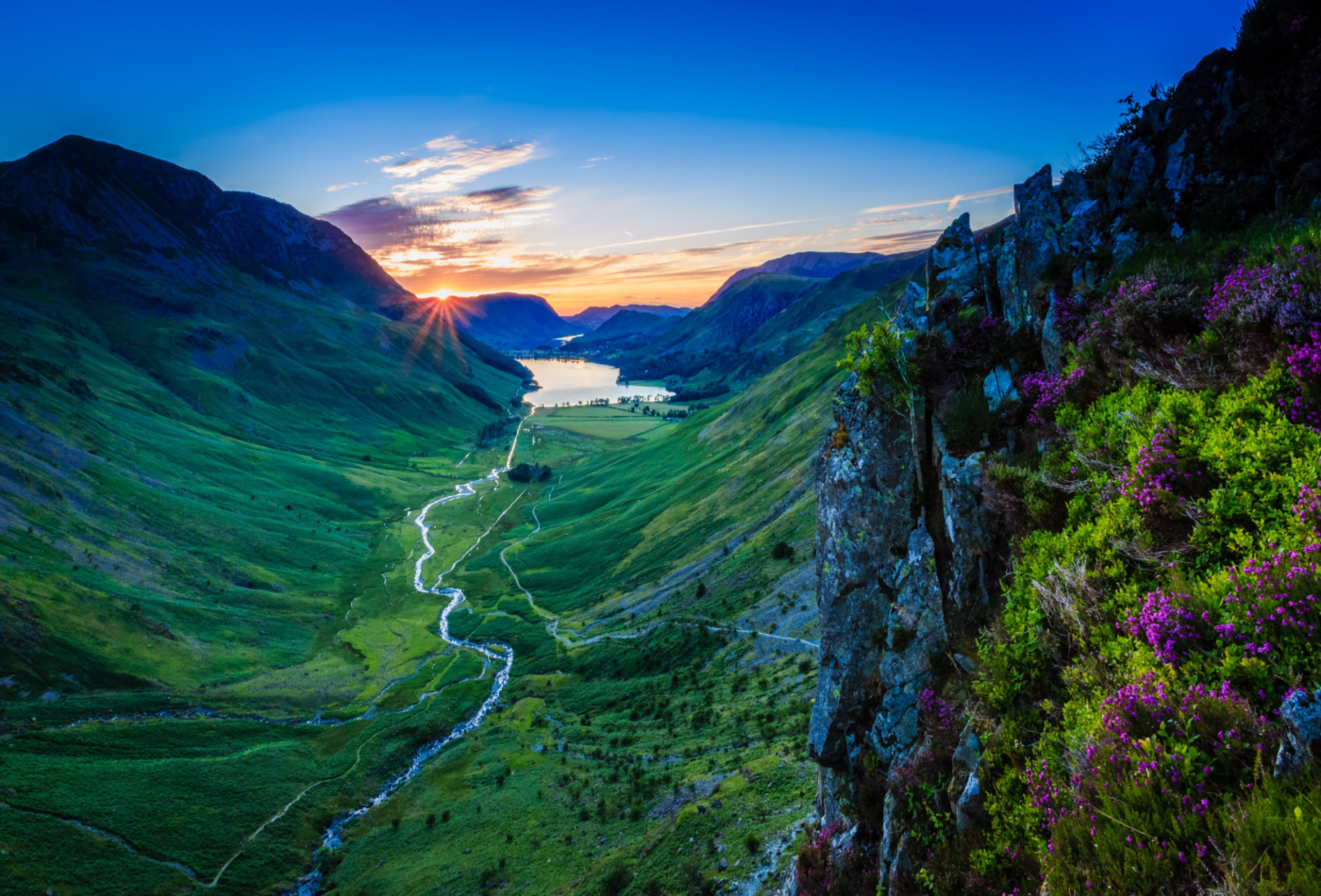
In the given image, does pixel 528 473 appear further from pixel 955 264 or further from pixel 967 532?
pixel 967 532

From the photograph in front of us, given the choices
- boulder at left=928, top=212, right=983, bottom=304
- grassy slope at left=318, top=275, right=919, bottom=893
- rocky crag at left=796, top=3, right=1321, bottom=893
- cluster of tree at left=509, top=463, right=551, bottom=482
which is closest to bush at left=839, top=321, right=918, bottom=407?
rocky crag at left=796, top=3, right=1321, bottom=893

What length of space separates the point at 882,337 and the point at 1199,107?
388 inches

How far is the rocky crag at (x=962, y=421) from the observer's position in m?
13.5

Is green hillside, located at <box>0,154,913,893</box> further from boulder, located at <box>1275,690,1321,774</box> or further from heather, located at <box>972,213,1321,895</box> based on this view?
boulder, located at <box>1275,690,1321,774</box>

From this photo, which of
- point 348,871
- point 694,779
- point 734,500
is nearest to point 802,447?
point 734,500

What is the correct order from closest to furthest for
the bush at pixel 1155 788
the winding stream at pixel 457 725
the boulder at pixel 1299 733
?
the boulder at pixel 1299 733, the bush at pixel 1155 788, the winding stream at pixel 457 725

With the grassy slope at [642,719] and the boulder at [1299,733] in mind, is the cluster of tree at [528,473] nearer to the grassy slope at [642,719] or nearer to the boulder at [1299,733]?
the grassy slope at [642,719]

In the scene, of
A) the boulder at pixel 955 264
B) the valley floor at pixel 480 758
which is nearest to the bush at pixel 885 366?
the boulder at pixel 955 264

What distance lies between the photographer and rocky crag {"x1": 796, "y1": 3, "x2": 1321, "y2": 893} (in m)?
13.5

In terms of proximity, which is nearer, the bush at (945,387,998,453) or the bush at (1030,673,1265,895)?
the bush at (1030,673,1265,895)

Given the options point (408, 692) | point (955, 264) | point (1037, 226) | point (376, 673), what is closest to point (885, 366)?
point (955, 264)

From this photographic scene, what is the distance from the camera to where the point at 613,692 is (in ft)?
195

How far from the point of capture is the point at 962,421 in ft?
50.6

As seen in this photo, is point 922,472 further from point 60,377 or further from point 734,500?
point 60,377
